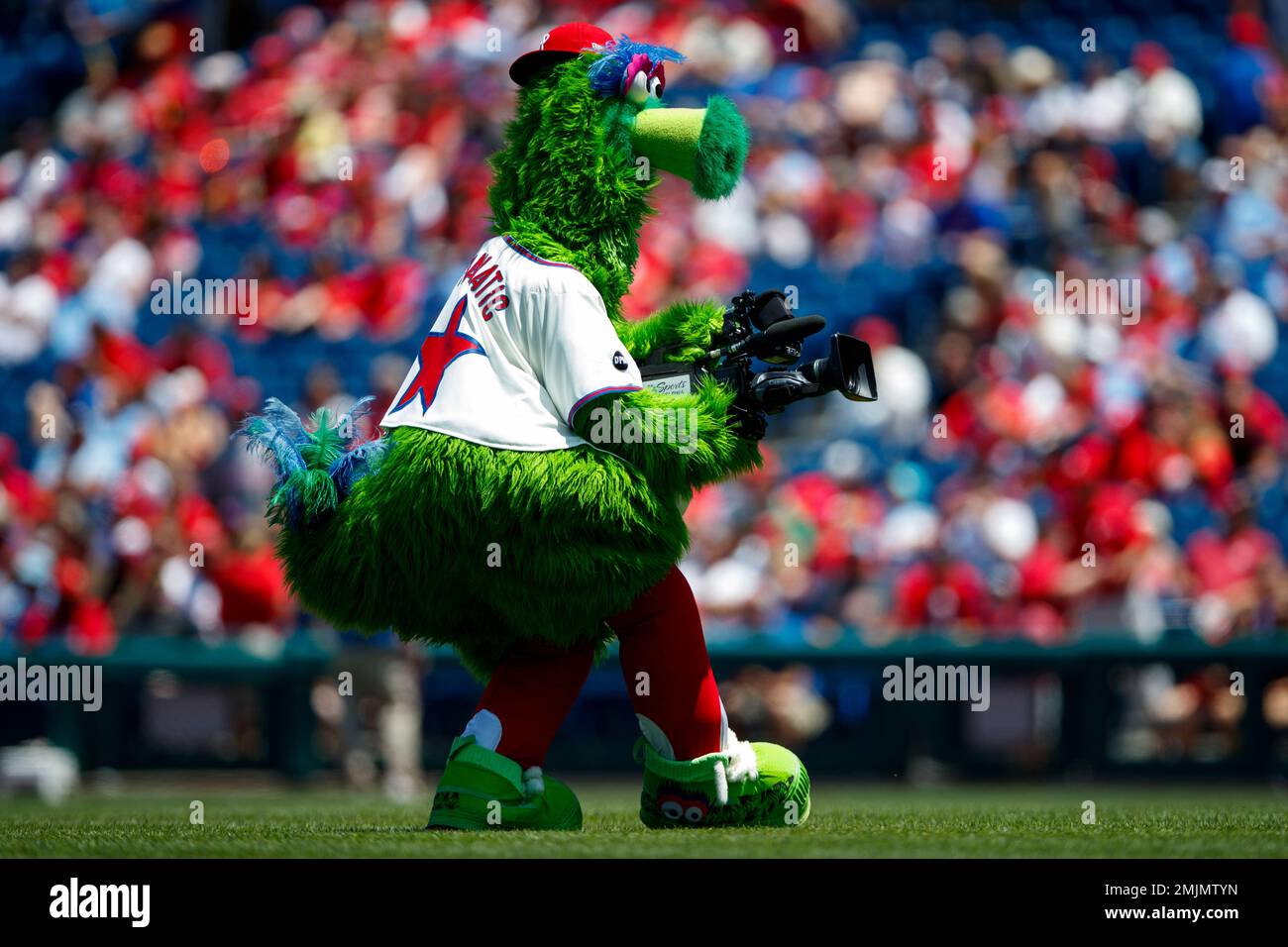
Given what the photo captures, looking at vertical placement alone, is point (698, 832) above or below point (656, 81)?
below

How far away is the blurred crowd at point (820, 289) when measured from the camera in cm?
802

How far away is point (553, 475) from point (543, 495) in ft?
0.16

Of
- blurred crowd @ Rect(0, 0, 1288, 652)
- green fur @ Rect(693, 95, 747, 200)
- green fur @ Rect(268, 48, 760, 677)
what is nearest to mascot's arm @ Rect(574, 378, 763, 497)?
green fur @ Rect(268, 48, 760, 677)

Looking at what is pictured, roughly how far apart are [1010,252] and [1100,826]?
19.2ft

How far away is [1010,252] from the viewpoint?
9.46 metres

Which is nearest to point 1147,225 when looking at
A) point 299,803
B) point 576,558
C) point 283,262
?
point 283,262

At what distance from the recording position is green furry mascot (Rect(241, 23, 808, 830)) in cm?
372

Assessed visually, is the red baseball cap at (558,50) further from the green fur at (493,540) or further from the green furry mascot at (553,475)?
the green fur at (493,540)

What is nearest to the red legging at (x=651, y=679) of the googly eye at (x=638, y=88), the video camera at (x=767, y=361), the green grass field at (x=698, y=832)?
the green grass field at (x=698, y=832)

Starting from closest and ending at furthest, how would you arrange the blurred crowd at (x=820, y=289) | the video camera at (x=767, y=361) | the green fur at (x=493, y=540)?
the green fur at (x=493, y=540)
the video camera at (x=767, y=361)
the blurred crowd at (x=820, y=289)

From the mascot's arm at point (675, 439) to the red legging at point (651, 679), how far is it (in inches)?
11.9

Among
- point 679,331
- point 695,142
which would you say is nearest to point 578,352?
point 679,331

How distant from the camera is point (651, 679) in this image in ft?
13.0

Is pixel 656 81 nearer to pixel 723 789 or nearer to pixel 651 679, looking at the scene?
pixel 651 679
